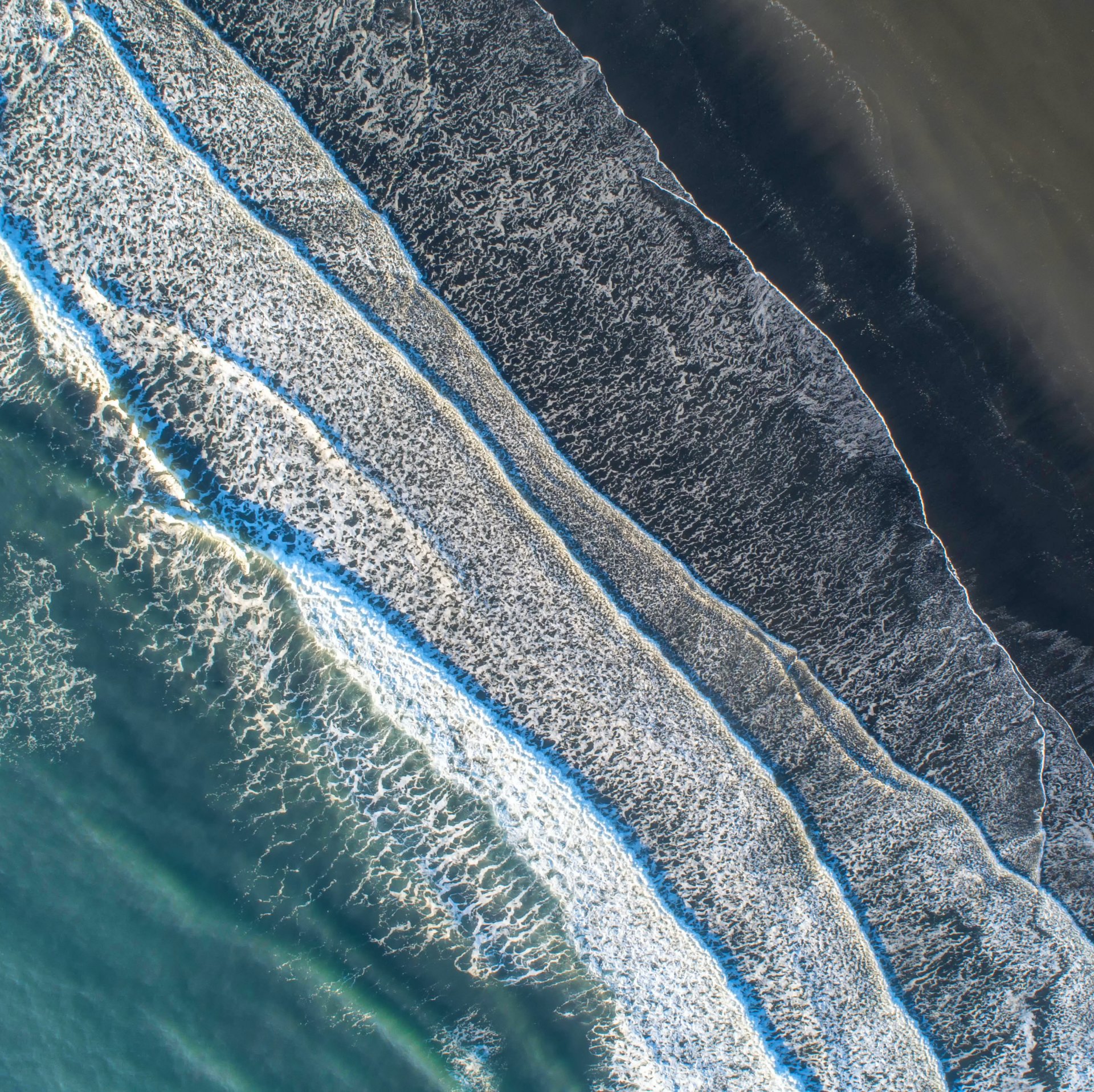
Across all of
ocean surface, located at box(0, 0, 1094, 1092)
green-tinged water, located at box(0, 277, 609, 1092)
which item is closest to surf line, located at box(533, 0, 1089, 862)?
ocean surface, located at box(0, 0, 1094, 1092)

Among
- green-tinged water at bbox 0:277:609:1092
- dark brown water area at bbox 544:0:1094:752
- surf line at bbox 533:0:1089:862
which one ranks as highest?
dark brown water area at bbox 544:0:1094:752

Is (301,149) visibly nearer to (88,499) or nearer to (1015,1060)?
(88,499)

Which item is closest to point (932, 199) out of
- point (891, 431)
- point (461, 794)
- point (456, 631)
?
point (891, 431)

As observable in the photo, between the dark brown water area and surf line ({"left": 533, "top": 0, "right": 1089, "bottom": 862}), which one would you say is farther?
the dark brown water area

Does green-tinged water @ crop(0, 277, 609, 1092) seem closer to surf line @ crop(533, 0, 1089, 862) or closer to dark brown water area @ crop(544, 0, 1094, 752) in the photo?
surf line @ crop(533, 0, 1089, 862)

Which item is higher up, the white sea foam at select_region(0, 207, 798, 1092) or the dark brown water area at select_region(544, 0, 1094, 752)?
the dark brown water area at select_region(544, 0, 1094, 752)

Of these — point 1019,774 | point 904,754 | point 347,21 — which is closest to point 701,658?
point 904,754

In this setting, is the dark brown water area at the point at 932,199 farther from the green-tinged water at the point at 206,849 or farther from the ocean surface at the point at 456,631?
the green-tinged water at the point at 206,849

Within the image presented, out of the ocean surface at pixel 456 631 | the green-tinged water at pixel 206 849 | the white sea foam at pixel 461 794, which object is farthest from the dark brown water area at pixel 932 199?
the green-tinged water at pixel 206 849
